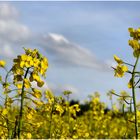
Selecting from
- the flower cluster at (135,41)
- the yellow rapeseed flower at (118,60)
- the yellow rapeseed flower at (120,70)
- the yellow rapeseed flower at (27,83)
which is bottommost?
the yellow rapeseed flower at (27,83)

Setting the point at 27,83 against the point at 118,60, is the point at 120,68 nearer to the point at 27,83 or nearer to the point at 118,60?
the point at 118,60

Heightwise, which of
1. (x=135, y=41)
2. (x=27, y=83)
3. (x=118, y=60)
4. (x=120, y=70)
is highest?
(x=135, y=41)

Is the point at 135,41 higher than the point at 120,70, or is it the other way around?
the point at 135,41

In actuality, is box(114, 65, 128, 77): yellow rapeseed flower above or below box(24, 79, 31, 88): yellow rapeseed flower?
above

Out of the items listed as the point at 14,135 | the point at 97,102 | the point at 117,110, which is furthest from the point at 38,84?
the point at 117,110

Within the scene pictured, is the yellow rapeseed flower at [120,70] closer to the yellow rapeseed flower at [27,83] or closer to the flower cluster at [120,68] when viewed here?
the flower cluster at [120,68]

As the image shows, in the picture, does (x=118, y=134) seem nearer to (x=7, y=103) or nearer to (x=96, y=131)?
(x=96, y=131)

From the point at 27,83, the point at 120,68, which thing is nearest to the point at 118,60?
the point at 120,68

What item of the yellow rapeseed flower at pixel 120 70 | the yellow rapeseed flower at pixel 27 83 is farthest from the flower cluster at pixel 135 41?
the yellow rapeseed flower at pixel 27 83

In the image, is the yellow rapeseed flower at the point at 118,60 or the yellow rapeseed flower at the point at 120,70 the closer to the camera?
the yellow rapeseed flower at the point at 120,70

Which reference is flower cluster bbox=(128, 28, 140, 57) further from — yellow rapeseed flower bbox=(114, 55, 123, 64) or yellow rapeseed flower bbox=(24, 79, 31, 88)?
yellow rapeseed flower bbox=(24, 79, 31, 88)

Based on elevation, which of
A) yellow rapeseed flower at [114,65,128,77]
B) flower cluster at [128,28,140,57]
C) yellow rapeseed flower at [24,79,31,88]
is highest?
flower cluster at [128,28,140,57]

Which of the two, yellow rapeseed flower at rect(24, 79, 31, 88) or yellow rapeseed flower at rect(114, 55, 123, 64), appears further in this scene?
yellow rapeseed flower at rect(114, 55, 123, 64)

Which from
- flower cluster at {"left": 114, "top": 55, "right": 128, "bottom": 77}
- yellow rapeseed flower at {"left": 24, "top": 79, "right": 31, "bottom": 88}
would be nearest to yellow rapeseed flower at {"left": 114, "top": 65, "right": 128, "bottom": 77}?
flower cluster at {"left": 114, "top": 55, "right": 128, "bottom": 77}
